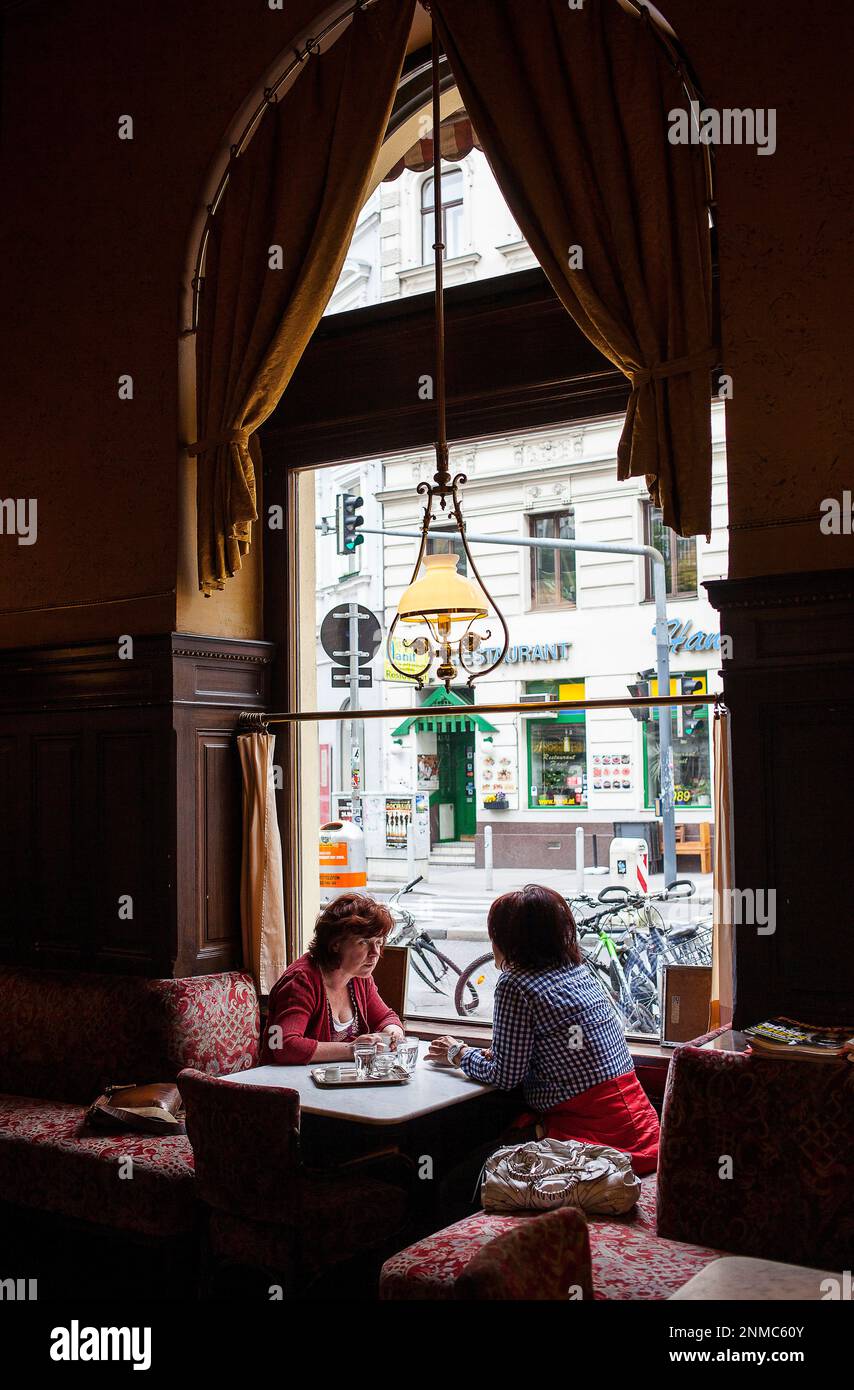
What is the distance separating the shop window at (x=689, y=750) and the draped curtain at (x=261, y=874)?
5.48 feet

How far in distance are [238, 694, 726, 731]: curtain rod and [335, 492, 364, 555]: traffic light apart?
2.32 feet

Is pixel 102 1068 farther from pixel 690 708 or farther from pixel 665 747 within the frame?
pixel 690 708

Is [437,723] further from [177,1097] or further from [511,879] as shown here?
[177,1097]

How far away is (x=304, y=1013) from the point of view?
4.11 m

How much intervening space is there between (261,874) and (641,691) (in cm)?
179

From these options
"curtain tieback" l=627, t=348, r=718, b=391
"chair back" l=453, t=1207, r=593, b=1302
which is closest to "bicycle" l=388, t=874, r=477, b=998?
"curtain tieback" l=627, t=348, r=718, b=391

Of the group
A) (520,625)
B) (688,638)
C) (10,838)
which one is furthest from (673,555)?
(10,838)

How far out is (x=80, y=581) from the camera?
529 centimetres

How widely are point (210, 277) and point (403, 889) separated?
269cm

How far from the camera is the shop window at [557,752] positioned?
445 cm

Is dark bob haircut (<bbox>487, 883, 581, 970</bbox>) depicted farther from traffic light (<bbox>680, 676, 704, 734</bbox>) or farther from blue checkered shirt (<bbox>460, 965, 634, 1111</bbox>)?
traffic light (<bbox>680, 676, 704, 734</bbox>)

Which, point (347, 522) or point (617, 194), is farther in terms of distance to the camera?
point (347, 522)

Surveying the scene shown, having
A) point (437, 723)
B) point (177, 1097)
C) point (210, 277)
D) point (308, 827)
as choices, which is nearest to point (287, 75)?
point (210, 277)

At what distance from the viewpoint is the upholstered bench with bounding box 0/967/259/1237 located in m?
4.05
